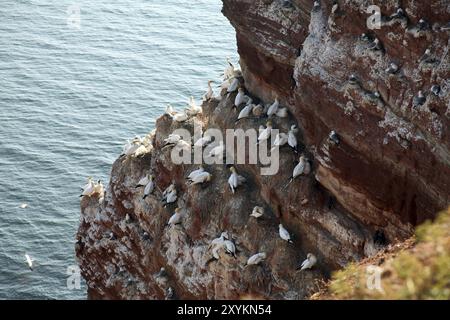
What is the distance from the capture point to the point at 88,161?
55.1 metres

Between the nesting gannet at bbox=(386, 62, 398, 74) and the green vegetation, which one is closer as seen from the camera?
the green vegetation

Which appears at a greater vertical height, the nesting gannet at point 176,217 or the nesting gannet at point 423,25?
the nesting gannet at point 423,25

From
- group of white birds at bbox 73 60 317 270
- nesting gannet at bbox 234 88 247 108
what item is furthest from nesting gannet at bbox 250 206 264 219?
nesting gannet at bbox 234 88 247 108

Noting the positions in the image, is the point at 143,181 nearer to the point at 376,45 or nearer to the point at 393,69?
the point at 376,45

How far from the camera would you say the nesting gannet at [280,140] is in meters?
29.2

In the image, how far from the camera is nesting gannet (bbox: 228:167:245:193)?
3028 cm

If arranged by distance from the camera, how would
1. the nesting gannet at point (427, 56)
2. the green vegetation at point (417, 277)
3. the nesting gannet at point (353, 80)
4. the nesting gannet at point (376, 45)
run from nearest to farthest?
the green vegetation at point (417, 277) < the nesting gannet at point (427, 56) < the nesting gannet at point (376, 45) < the nesting gannet at point (353, 80)

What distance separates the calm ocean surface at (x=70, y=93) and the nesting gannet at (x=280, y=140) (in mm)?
19434

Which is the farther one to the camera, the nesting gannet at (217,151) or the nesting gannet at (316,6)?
the nesting gannet at (217,151)

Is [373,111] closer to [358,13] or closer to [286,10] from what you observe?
[358,13]

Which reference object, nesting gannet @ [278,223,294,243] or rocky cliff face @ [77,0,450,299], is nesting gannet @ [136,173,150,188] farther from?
nesting gannet @ [278,223,294,243]

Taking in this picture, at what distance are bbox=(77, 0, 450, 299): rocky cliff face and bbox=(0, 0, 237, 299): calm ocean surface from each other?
11.7m

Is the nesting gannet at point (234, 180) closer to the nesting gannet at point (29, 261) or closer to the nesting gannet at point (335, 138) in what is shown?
the nesting gannet at point (335, 138)

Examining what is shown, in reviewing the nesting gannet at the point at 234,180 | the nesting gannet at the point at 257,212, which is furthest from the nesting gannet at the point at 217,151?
the nesting gannet at the point at 257,212
